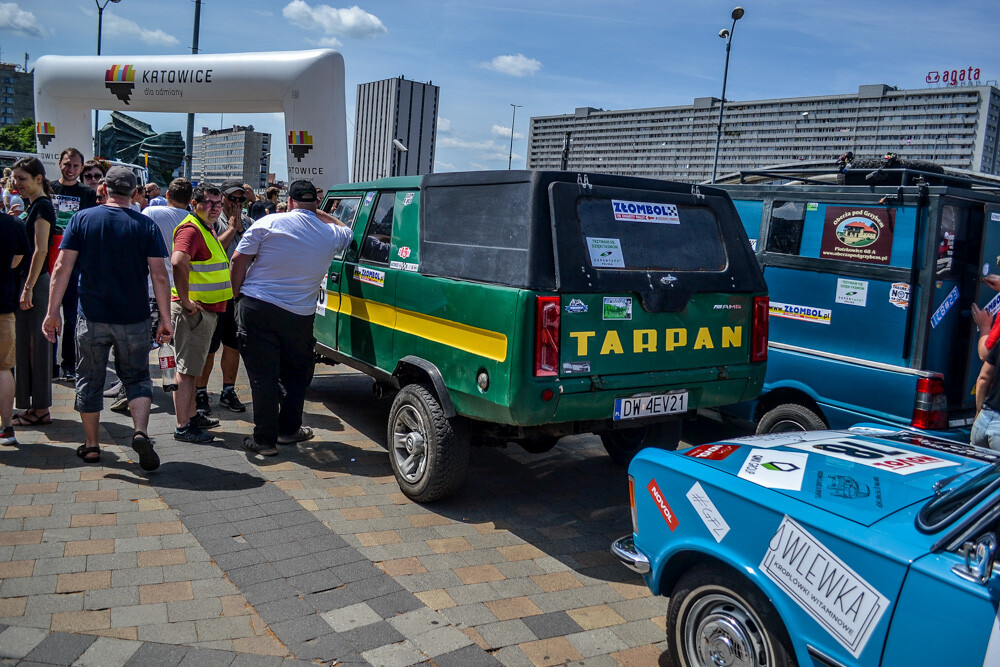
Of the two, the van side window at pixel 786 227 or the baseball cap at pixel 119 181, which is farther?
the van side window at pixel 786 227

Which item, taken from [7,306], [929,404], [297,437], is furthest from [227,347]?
[929,404]

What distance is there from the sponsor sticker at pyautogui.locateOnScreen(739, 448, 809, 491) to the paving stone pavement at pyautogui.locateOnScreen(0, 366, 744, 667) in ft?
3.27

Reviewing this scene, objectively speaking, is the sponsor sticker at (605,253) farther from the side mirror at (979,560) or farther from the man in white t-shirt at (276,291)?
the side mirror at (979,560)

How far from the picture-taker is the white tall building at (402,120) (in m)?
17.9

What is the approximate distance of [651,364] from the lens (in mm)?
4230

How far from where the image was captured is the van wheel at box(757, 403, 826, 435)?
207 inches

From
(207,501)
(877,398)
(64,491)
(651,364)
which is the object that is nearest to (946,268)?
(877,398)

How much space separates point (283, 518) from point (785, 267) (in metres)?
4.04

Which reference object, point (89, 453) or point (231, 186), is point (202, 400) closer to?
point (89, 453)

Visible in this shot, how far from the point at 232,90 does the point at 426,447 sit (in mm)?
8440

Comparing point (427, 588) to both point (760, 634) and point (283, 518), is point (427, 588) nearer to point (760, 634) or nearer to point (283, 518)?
point (283, 518)

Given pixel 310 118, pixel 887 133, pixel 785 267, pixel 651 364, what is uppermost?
pixel 887 133

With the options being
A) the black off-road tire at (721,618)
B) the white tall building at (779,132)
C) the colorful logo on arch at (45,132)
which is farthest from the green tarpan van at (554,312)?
the white tall building at (779,132)

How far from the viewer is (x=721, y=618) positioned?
260 cm
